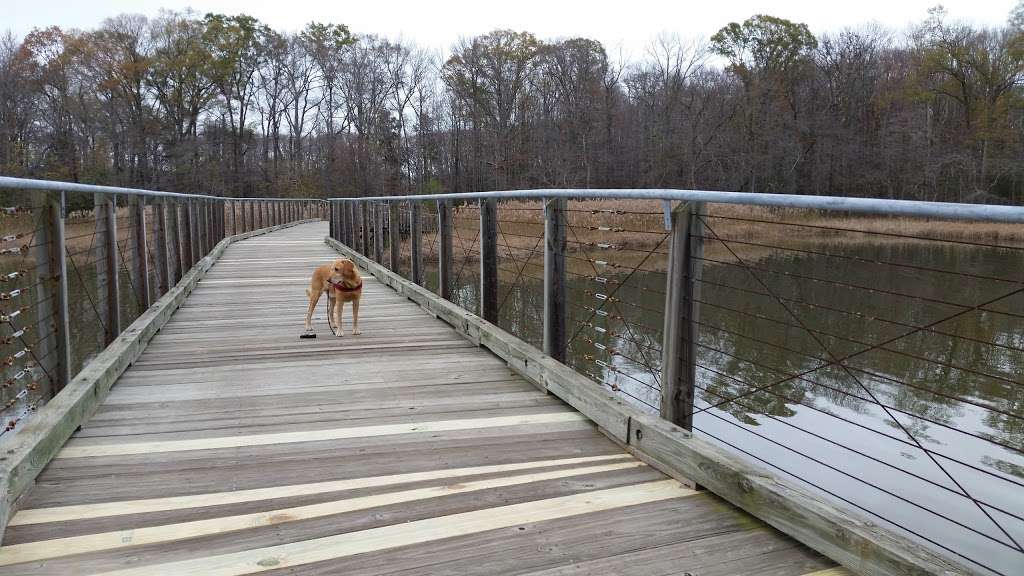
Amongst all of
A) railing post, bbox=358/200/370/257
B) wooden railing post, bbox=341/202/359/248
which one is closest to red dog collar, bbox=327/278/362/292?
railing post, bbox=358/200/370/257

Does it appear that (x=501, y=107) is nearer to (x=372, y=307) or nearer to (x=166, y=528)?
(x=372, y=307)

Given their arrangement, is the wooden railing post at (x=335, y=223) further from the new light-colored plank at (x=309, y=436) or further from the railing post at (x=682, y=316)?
the railing post at (x=682, y=316)

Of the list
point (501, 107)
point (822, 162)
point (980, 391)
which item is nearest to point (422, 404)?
point (980, 391)

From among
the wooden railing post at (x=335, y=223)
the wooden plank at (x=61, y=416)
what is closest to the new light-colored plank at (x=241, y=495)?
the wooden plank at (x=61, y=416)

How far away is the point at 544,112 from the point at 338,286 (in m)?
38.5

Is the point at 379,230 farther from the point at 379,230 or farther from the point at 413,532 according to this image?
the point at 413,532

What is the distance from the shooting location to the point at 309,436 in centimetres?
313

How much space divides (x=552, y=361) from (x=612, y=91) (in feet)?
135

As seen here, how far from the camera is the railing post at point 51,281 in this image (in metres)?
3.14

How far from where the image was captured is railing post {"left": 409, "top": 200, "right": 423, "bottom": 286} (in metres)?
7.31

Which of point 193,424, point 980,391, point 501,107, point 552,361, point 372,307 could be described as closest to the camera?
point 193,424

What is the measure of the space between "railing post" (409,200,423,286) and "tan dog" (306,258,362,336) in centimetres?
187

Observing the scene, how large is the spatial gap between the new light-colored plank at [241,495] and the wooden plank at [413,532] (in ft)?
1.11

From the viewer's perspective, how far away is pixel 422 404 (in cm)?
363
